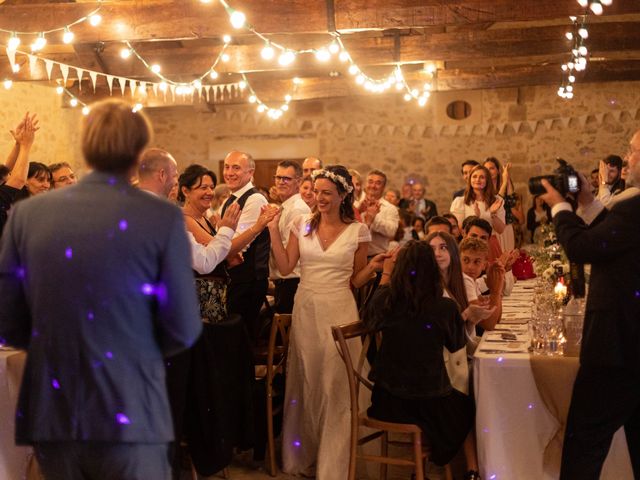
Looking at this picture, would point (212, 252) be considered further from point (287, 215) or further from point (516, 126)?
point (516, 126)

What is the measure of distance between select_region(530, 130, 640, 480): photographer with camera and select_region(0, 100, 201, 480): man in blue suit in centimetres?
161

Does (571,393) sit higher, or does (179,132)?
(179,132)

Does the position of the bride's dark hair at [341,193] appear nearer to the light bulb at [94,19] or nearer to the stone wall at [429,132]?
the light bulb at [94,19]

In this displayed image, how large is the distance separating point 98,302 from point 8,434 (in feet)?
6.63

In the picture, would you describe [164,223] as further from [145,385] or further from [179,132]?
[179,132]

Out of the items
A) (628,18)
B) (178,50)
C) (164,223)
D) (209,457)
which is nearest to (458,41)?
(178,50)

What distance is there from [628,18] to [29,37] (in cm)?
895

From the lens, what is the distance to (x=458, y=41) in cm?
976

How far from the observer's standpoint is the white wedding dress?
4200 mm

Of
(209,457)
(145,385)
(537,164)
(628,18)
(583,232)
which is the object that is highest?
(628,18)

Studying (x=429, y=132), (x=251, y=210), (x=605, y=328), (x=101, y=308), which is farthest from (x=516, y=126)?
(x=101, y=308)

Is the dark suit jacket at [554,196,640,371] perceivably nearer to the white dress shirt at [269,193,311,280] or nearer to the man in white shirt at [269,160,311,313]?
the man in white shirt at [269,160,311,313]

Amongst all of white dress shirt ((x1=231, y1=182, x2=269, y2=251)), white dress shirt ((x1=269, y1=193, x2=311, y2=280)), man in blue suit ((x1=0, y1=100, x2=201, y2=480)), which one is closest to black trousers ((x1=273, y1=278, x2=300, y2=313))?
white dress shirt ((x1=269, y1=193, x2=311, y2=280))

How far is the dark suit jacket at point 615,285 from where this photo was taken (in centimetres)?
293
